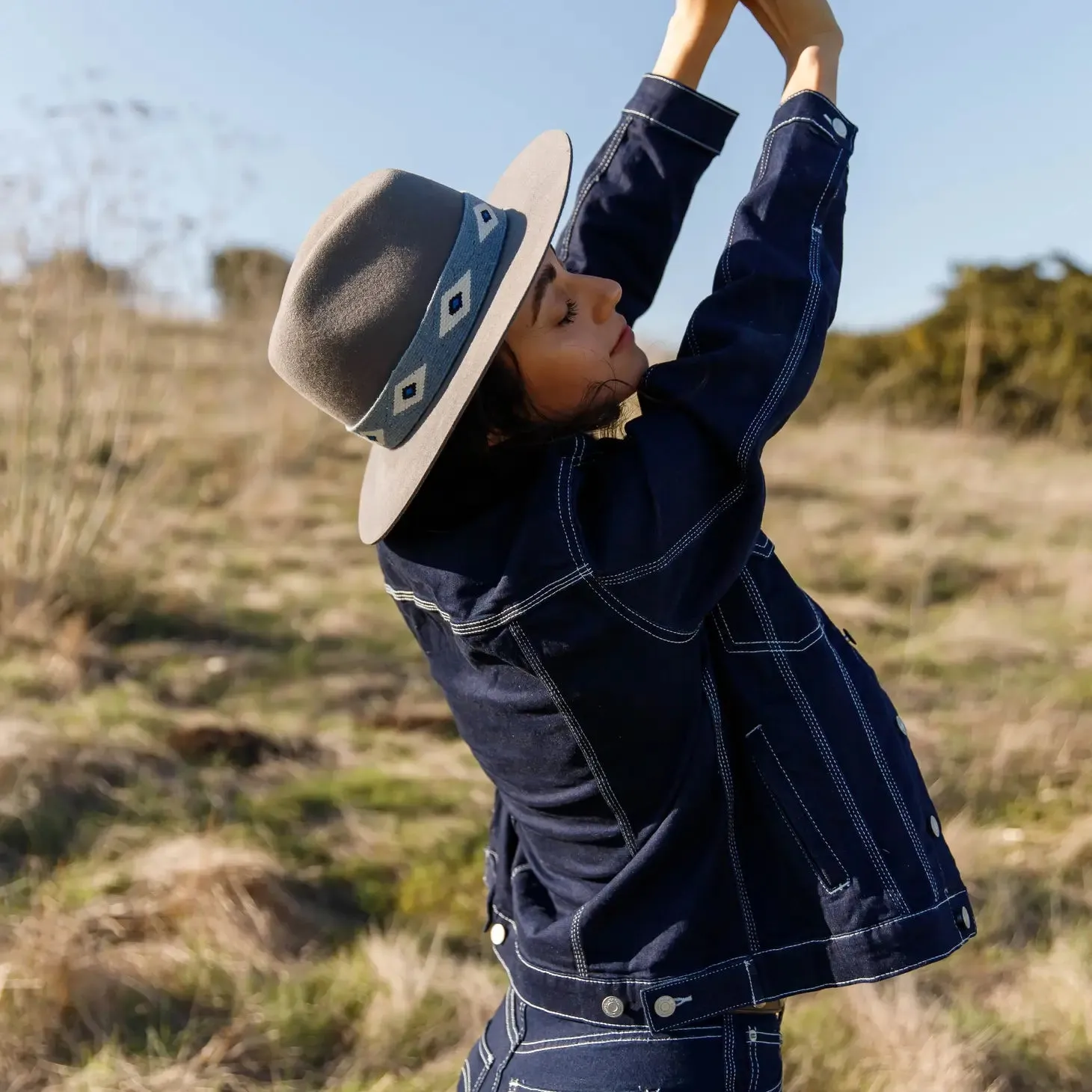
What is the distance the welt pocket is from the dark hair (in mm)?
400

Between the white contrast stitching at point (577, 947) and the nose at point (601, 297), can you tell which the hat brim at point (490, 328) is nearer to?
the nose at point (601, 297)

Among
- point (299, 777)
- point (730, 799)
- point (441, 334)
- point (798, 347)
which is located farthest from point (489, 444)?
point (299, 777)

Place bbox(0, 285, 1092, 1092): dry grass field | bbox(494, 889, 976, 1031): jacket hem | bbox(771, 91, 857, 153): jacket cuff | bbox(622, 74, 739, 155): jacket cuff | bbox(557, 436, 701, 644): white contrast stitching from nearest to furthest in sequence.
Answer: bbox(557, 436, 701, 644): white contrast stitching → bbox(494, 889, 976, 1031): jacket hem → bbox(771, 91, 857, 153): jacket cuff → bbox(622, 74, 739, 155): jacket cuff → bbox(0, 285, 1092, 1092): dry grass field

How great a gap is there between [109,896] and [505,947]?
6.32ft

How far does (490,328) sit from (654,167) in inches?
23.1

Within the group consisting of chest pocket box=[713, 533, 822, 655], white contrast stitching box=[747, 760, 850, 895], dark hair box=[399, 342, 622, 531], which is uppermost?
dark hair box=[399, 342, 622, 531]

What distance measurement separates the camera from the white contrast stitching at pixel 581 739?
1.24m

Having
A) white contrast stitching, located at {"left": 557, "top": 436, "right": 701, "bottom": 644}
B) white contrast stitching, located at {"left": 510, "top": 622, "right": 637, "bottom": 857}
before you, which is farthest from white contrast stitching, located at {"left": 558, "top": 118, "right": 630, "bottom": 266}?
white contrast stitching, located at {"left": 510, "top": 622, "right": 637, "bottom": 857}

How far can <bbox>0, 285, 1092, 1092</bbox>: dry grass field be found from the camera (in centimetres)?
254

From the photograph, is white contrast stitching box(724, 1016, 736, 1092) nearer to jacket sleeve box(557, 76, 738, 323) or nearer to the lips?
the lips

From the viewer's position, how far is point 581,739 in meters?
1.29

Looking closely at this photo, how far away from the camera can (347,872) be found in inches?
135

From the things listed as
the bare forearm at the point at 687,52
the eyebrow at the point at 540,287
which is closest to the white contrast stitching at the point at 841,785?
the eyebrow at the point at 540,287

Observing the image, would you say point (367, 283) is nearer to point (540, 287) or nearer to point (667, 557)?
point (540, 287)
